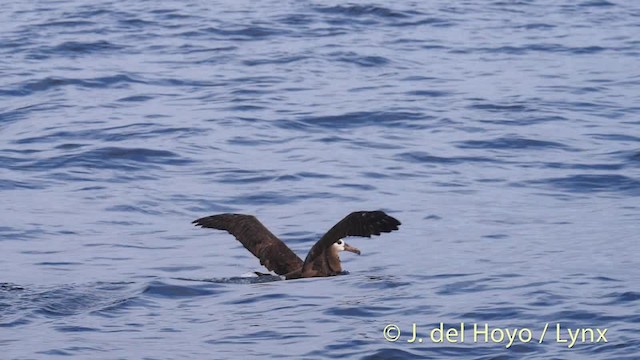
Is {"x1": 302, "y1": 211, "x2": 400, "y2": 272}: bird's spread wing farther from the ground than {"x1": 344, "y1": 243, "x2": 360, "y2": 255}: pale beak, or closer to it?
farther from the ground

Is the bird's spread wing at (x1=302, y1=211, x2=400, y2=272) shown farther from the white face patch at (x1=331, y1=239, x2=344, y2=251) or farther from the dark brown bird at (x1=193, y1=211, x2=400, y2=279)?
the white face patch at (x1=331, y1=239, x2=344, y2=251)

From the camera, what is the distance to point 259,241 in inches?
510

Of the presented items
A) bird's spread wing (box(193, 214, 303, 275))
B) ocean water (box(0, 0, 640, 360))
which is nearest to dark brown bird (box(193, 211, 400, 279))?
bird's spread wing (box(193, 214, 303, 275))

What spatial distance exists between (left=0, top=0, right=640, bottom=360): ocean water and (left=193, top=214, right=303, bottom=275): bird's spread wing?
317 millimetres

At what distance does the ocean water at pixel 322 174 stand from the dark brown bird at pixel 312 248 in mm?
215

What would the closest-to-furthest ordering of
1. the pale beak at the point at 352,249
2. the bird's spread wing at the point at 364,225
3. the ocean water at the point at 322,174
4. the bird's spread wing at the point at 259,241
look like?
the ocean water at the point at 322,174, the bird's spread wing at the point at 364,225, the bird's spread wing at the point at 259,241, the pale beak at the point at 352,249

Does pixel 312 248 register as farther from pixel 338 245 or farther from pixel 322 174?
pixel 322 174

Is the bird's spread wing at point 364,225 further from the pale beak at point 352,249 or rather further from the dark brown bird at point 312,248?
the pale beak at point 352,249

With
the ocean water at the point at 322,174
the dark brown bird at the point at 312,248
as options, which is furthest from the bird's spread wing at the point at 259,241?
the ocean water at the point at 322,174

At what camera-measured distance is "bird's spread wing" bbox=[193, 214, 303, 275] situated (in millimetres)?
12820

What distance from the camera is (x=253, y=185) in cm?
1616

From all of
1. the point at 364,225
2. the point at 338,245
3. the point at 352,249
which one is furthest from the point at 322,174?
the point at 364,225

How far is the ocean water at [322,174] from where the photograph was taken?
10.6m

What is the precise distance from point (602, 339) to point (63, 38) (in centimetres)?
1808
